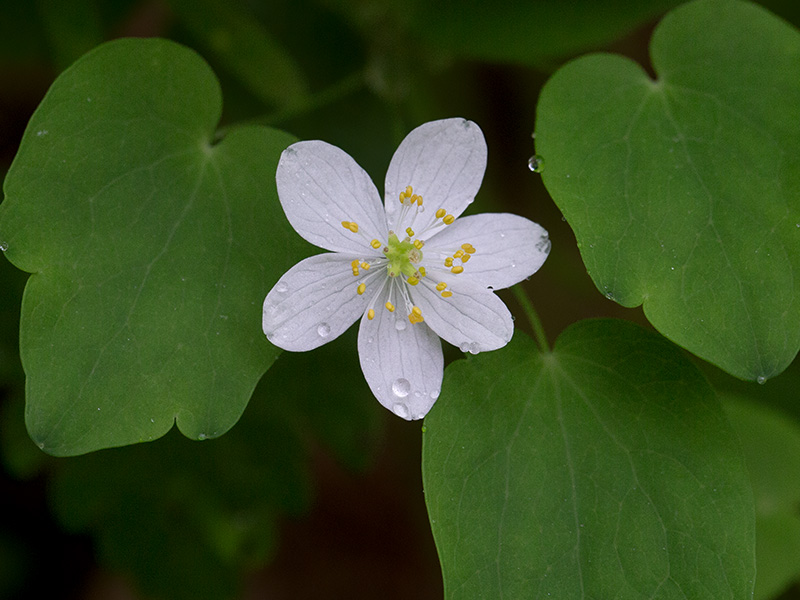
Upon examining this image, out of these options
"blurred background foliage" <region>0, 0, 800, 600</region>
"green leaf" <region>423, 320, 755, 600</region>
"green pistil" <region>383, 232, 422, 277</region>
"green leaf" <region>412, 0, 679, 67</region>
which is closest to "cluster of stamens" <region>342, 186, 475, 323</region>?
"green pistil" <region>383, 232, 422, 277</region>

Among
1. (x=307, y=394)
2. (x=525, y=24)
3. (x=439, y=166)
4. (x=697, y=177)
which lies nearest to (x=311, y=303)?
(x=439, y=166)

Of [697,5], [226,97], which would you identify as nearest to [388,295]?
[697,5]

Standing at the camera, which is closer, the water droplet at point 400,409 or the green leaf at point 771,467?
the water droplet at point 400,409

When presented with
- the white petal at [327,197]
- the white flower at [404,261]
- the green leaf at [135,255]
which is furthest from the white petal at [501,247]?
the green leaf at [135,255]

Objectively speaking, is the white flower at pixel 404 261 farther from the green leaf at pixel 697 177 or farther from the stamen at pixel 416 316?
the green leaf at pixel 697 177

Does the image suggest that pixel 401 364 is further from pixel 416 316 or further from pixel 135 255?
pixel 135 255

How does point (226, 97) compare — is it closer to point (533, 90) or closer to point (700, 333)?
point (533, 90)

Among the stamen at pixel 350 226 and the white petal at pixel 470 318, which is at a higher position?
the stamen at pixel 350 226
